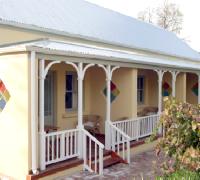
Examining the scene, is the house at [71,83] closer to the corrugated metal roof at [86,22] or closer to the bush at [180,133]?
the corrugated metal roof at [86,22]

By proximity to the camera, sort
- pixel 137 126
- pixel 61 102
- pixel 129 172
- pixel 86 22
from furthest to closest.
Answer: pixel 86 22 < pixel 137 126 < pixel 61 102 < pixel 129 172

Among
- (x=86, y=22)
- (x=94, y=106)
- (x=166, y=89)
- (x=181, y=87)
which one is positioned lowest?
(x=94, y=106)

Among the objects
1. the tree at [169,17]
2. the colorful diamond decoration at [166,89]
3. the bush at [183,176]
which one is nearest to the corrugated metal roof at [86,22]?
the colorful diamond decoration at [166,89]

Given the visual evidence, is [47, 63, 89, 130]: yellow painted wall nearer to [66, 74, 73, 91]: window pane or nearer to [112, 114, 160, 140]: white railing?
[66, 74, 73, 91]: window pane

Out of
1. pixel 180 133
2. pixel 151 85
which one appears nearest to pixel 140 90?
pixel 151 85

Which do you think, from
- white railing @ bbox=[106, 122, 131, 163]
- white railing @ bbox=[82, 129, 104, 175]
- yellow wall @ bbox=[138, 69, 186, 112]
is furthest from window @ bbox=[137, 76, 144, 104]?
white railing @ bbox=[82, 129, 104, 175]

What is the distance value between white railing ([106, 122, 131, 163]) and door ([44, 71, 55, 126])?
2286 mm

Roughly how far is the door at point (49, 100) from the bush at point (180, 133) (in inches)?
262

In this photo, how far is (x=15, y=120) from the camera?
7.86 m

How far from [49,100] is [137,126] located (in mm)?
3478

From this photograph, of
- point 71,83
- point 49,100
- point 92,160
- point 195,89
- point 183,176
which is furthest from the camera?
point 195,89

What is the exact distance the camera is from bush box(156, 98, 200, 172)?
493 cm

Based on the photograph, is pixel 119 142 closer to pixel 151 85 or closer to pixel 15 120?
pixel 15 120

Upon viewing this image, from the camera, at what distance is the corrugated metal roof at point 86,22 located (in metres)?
12.2
